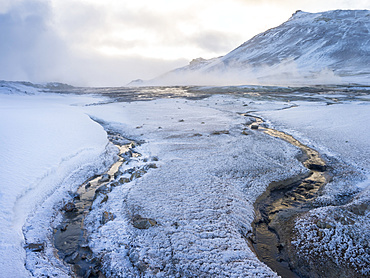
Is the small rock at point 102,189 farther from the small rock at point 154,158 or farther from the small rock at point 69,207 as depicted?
the small rock at point 154,158

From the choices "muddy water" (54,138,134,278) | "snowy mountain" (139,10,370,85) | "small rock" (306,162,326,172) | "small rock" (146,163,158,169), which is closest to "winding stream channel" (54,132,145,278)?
"muddy water" (54,138,134,278)

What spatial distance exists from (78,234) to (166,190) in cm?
257

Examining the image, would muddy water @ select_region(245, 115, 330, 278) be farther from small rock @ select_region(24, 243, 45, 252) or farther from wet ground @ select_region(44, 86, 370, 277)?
small rock @ select_region(24, 243, 45, 252)

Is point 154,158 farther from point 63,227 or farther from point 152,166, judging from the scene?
point 63,227

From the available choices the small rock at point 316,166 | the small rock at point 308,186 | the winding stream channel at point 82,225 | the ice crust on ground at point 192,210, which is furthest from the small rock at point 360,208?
the winding stream channel at point 82,225

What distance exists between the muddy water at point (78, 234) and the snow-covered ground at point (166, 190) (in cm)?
17

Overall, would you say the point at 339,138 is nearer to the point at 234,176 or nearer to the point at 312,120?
the point at 312,120

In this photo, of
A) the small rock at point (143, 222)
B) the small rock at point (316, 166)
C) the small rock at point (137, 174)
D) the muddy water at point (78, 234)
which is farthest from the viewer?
the small rock at point (316, 166)

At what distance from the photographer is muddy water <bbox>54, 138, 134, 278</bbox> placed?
4387 millimetres

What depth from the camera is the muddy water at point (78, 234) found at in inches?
173

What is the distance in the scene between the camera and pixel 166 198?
636 centimetres

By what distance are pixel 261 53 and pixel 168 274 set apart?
144 metres

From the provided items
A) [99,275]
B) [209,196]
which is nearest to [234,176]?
[209,196]

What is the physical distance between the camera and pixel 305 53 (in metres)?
109
